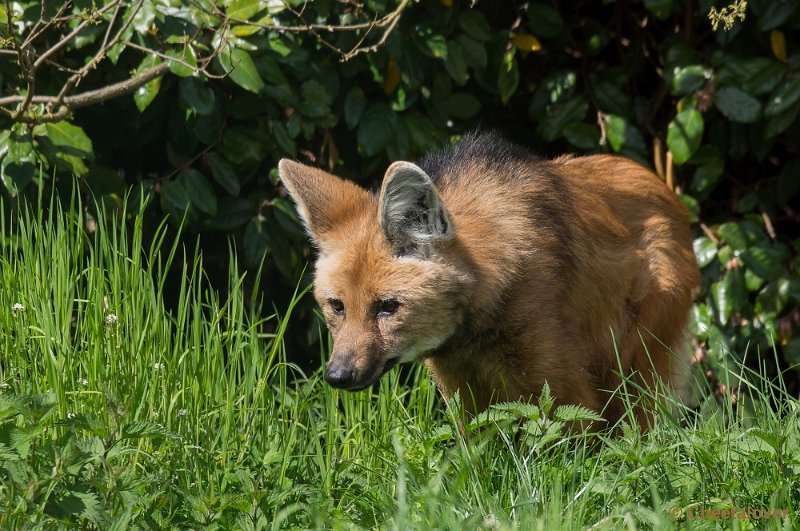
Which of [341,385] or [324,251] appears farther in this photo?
[324,251]

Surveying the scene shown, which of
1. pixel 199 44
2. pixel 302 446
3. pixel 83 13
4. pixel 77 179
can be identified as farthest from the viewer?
pixel 77 179

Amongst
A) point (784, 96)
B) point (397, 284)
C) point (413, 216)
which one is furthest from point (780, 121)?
point (397, 284)

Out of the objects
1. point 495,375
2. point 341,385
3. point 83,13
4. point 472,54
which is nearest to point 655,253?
point 495,375

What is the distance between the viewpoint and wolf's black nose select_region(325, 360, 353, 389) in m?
3.31

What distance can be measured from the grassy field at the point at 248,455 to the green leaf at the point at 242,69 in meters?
0.69

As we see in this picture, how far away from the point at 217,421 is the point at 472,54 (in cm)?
207

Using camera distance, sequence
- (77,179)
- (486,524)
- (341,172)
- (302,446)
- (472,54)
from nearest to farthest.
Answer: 1. (486,524)
2. (302,446)
3. (77,179)
4. (472,54)
5. (341,172)

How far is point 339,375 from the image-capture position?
3316 millimetres

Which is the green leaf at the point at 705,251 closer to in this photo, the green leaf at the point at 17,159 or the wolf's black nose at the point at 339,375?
the wolf's black nose at the point at 339,375

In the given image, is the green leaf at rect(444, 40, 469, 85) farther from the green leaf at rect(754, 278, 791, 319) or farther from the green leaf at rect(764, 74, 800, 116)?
the green leaf at rect(754, 278, 791, 319)

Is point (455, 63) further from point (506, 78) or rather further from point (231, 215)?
point (231, 215)

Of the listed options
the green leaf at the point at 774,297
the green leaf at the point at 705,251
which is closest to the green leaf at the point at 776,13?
the green leaf at the point at 705,251

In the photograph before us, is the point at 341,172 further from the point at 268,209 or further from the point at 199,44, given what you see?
the point at 199,44

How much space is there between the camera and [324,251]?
3754 millimetres
